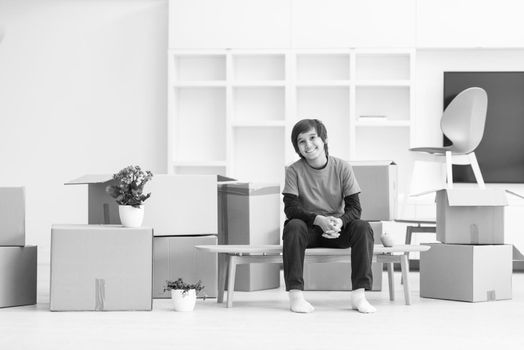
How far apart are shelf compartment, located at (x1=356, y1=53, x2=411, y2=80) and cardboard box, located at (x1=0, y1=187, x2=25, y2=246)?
3338 mm

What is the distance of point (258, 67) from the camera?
6.70 metres

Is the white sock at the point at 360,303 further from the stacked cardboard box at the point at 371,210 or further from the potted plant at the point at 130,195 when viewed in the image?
the potted plant at the point at 130,195

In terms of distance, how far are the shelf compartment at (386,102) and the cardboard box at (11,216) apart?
10.6 feet

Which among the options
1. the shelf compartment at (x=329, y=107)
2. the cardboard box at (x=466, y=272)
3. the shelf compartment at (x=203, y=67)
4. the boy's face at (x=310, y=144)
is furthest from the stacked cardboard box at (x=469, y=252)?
the shelf compartment at (x=203, y=67)

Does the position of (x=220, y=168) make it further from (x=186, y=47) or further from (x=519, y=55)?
(x=519, y=55)

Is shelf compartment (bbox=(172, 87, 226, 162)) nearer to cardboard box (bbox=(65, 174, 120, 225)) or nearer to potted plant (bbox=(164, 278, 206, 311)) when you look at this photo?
cardboard box (bbox=(65, 174, 120, 225))

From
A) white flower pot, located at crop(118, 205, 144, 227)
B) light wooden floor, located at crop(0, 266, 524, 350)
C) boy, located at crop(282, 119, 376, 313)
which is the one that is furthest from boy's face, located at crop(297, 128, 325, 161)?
white flower pot, located at crop(118, 205, 144, 227)

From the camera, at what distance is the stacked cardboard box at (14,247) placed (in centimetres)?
390

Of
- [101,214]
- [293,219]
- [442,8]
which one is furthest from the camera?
[442,8]

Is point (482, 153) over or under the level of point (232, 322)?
over

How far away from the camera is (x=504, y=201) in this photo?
170 inches

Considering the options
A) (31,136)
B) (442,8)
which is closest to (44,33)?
(31,136)

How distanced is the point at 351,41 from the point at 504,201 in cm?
248

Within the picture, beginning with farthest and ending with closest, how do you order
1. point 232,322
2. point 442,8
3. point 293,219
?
point 442,8, point 293,219, point 232,322
